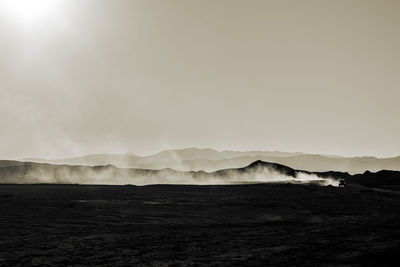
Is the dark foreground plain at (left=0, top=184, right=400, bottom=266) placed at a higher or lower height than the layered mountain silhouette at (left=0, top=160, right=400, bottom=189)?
lower

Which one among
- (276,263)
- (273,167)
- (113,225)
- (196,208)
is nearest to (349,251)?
(276,263)

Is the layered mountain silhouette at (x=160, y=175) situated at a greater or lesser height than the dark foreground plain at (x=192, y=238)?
greater

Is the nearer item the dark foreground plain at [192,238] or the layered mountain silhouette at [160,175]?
the dark foreground plain at [192,238]

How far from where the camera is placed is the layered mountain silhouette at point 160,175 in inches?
4970

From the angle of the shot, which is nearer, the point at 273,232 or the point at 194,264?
the point at 194,264

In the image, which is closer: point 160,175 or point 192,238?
point 192,238

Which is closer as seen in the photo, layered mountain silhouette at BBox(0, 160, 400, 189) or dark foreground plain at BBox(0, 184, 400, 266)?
dark foreground plain at BBox(0, 184, 400, 266)

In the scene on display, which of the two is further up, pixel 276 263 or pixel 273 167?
pixel 273 167

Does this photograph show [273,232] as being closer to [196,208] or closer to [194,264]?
[194,264]

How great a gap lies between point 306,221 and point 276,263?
14109 mm

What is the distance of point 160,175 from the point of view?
159m

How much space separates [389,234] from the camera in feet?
69.4

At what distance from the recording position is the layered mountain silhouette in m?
126

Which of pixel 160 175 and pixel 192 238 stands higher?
pixel 160 175
